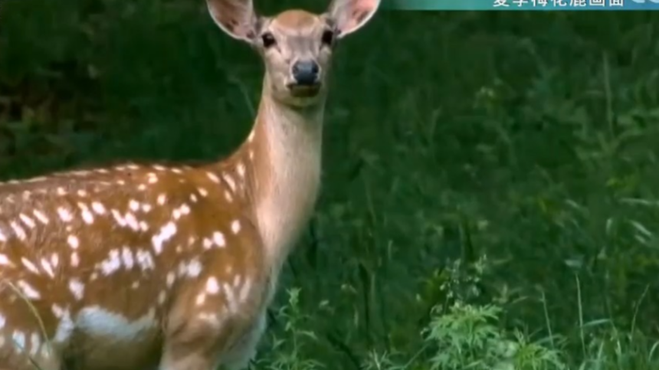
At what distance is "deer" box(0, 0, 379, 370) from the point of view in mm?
7484

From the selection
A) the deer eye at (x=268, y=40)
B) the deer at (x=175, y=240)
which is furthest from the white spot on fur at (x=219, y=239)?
the deer eye at (x=268, y=40)

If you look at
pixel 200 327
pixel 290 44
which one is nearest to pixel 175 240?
pixel 200 327

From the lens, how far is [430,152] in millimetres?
11609

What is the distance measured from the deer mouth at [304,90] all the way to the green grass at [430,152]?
0.79 m

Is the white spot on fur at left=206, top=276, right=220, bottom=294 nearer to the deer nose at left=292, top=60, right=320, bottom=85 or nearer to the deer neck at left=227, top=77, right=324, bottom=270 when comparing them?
the deer neck at left=227, top=77, right=324, bottom=270

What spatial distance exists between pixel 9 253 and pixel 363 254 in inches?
108

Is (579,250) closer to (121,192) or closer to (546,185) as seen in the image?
(546,185)

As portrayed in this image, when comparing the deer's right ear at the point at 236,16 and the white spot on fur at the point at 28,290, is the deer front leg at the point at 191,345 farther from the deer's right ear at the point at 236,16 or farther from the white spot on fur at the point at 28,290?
the deer's right ear at the point at 236,16

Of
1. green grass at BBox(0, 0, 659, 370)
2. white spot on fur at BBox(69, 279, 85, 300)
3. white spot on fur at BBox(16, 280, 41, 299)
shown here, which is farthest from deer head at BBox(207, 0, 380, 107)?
white spot on fur at BBox(16, 280, 41, 299)

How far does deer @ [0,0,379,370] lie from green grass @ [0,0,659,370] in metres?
0.31

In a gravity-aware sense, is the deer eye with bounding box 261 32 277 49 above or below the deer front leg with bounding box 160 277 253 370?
above

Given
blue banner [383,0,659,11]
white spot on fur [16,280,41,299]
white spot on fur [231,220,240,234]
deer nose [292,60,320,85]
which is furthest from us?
blue banner [383,0,659,11]

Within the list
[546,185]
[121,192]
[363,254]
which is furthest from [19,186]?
[546,185]

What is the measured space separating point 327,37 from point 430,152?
3106 mm
